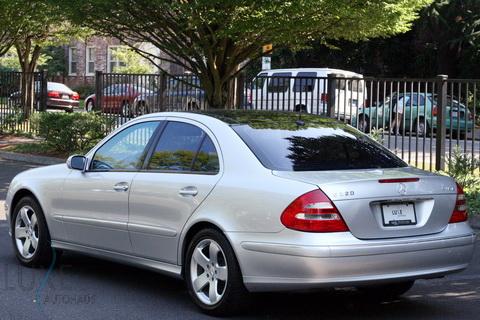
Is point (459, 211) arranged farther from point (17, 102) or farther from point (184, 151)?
point (17, 102)

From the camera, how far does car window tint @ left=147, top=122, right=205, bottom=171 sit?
238 inches

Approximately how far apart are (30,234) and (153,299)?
1.79m

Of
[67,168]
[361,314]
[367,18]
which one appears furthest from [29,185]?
[367,18]

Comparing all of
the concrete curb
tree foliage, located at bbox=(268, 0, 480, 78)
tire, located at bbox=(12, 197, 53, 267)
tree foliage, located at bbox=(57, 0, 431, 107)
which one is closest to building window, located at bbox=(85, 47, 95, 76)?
tree foliage, located at bbox=(268, 0, 480, 78)

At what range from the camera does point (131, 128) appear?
22.2 feet

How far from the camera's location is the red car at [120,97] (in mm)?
18094

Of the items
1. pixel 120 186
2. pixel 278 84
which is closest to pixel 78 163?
pixel 120 186

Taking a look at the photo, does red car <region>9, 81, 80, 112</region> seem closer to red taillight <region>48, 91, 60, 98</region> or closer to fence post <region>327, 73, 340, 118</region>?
red taillight <region>48, 91, 60, 98</region>

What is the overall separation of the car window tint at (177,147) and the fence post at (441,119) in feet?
25.7

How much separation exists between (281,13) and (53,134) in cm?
711

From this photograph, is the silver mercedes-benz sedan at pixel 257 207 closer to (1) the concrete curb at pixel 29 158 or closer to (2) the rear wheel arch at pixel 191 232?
(2) the rear wheel arch at pixel 191 232

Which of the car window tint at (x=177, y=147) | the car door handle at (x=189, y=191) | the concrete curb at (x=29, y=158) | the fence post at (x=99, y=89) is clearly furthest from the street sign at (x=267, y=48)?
the car door handle at (x=189, y=191)

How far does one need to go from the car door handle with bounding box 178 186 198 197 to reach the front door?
0.67 m

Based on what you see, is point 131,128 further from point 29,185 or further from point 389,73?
point 389,73
